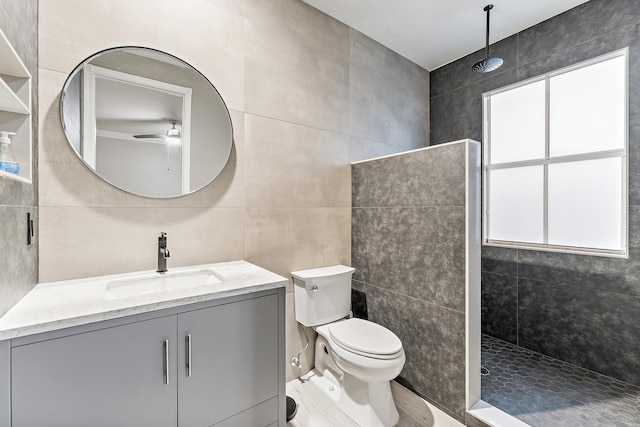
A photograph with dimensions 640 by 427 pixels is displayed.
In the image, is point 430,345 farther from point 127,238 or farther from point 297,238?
point 127,238

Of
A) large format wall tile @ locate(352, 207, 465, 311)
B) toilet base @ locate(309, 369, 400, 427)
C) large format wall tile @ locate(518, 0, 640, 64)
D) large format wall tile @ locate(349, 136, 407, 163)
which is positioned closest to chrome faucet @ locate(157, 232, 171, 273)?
toilet base @ locate(309, 369, 400, 427)

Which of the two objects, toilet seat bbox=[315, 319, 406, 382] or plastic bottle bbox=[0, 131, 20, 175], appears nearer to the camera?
plastic bottle bbox=[0, 131, 20, 175]

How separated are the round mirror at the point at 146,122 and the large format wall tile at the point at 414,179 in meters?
1.12

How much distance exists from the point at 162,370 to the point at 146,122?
121cm

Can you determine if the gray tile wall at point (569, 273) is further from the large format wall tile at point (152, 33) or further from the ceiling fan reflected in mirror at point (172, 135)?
the ceiling fan reflected in mirror at point (172, 135)

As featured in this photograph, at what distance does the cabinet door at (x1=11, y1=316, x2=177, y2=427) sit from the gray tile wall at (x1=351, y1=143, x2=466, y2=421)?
58.9 inches

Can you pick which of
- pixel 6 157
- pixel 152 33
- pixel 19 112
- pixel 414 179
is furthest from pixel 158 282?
pixel 414 179

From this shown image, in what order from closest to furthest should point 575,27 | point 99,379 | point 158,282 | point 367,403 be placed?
1. point 99,379
2. point 158,282
3. point 367,403
4. point 575,27

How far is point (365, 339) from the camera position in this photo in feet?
5.67

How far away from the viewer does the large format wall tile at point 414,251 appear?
5.64ft

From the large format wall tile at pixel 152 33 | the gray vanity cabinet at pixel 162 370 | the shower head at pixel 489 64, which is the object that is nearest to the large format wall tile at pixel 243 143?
the large format wall tile at pixel 152 33

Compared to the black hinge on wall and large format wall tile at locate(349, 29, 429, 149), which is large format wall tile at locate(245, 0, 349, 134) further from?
the black hinge on wall

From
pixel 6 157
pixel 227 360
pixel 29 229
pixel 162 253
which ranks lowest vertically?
A: pixel 227 360

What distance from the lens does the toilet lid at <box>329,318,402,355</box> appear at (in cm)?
161
